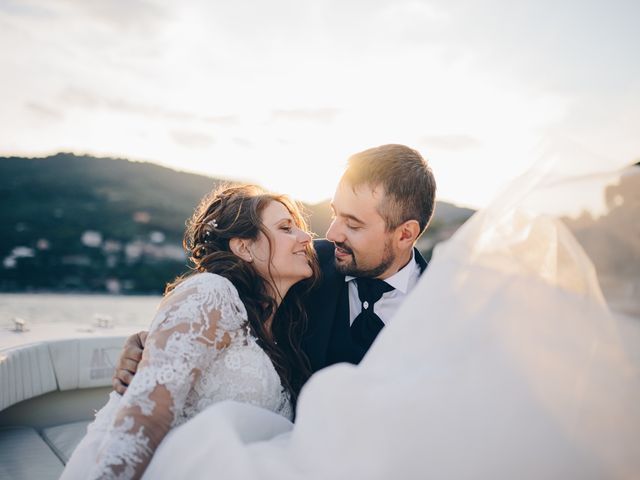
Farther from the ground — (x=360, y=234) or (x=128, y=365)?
(x=360, y=234)

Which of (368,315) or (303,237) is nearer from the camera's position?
(303,237)

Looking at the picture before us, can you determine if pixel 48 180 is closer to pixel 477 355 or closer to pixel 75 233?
pixel 75 233

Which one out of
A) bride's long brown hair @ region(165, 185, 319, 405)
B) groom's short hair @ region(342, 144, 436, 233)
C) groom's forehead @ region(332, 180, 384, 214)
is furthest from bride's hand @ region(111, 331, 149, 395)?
groom's short hair @ region(342, 144, 436, 233)

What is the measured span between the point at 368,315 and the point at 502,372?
1640 millimetres

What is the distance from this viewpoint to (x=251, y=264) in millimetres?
2176

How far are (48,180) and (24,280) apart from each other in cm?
813

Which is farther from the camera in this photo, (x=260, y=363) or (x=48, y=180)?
(x=48, y=180)

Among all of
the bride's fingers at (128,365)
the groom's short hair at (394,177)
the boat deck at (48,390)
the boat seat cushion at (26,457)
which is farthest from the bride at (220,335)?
the boat deck at (48,390)

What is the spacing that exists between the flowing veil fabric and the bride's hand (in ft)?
2.51

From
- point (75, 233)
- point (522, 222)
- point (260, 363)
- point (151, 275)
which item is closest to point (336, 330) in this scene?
point (260, 363)

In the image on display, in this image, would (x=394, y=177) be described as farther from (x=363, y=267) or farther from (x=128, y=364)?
(x=128, y=364)

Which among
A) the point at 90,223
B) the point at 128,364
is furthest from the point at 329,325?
the point at 90,223

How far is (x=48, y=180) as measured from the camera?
37.2 meters

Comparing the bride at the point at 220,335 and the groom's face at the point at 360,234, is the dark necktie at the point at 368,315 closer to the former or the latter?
the groom's face at the point at 360,234
